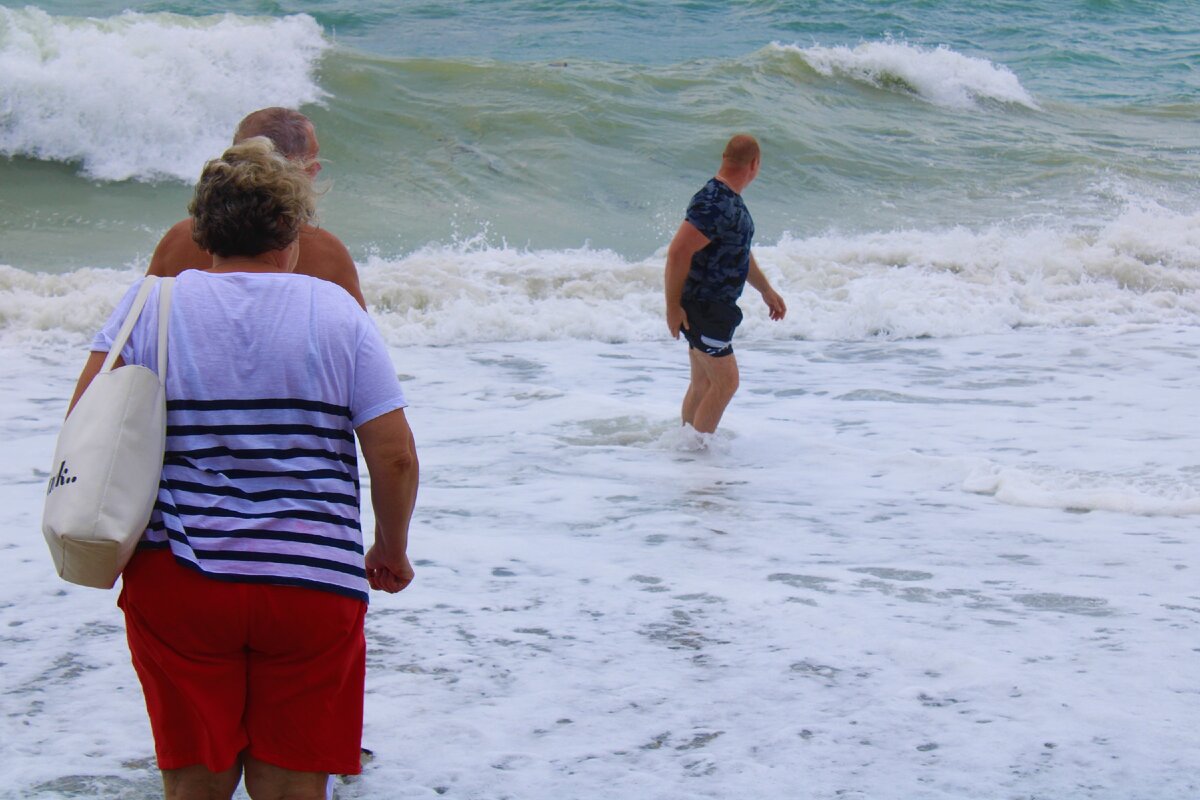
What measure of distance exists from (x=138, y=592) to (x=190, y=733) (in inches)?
10.3

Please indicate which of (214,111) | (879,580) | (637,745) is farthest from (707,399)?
(214,111)

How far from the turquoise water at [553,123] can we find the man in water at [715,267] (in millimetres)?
6478

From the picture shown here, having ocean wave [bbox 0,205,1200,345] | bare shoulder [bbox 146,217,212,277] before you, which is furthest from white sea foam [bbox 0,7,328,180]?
bare shoulder [bbox 146,217,212,277]

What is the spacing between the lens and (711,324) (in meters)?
6.36

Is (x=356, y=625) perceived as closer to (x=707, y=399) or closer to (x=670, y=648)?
(x=670, y=648)

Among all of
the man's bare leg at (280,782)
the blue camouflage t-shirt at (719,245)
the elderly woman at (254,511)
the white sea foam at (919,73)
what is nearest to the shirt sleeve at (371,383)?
the elderly woman at (254,511)

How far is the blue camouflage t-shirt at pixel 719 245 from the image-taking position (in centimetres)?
619

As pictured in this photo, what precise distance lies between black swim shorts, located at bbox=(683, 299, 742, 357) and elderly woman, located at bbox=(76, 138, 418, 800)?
414 centimetres

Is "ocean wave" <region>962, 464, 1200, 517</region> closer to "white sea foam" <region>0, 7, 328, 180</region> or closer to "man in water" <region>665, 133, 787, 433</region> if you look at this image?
"man in water" <region>665, 133, 787, 433</region>

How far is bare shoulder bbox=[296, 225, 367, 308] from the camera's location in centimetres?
300

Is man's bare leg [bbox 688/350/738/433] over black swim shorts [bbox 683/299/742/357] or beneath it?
beneath

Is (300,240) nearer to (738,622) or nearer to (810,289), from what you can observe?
(738,622)

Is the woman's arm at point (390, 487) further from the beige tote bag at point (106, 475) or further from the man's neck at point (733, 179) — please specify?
the man's neck at point (733, 179)

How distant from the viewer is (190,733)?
2.22 metres
